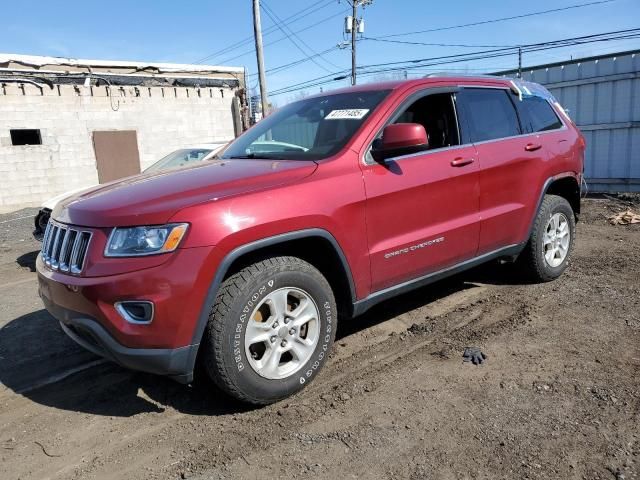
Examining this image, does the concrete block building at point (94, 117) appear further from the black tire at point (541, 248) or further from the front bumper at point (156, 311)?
the black tire at point (541, 248)

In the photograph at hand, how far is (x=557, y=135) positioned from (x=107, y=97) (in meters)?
14.1

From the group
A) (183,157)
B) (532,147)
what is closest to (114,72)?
(183,157)

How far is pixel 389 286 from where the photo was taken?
356 cm

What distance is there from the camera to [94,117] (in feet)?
50.4

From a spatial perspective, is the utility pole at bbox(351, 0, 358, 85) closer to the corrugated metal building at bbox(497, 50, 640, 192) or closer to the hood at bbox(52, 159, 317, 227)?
the corrugated metal building at bbox(497, 50, 640, 192)

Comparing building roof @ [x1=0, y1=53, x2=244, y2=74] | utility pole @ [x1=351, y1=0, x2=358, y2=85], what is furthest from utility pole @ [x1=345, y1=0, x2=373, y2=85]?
building roof @ [x1=0, y1=53, x2=244, y2=74]

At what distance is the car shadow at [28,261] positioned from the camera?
7.45 m

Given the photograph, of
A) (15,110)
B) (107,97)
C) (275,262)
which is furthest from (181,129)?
(275,262)

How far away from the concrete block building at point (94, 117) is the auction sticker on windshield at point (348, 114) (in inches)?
524

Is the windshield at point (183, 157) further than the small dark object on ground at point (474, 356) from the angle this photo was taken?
Yes

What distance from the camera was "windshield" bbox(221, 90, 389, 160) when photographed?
3.54 metres

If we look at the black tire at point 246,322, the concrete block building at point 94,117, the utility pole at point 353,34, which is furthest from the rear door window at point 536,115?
the utility pole at point 353,34

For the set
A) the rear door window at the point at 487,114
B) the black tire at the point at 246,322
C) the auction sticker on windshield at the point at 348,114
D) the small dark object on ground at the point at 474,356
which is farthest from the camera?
the rear door window at the point at 487,114

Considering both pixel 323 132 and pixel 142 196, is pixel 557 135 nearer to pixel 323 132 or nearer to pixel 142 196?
pixel 323 132
